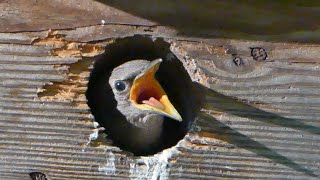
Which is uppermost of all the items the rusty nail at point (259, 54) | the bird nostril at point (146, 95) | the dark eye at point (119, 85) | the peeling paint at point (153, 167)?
the rusty nail at point (259, 54)

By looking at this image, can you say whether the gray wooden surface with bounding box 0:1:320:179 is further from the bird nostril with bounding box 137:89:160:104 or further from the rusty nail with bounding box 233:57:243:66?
the bird nostril with bounding box 137:89:160:104

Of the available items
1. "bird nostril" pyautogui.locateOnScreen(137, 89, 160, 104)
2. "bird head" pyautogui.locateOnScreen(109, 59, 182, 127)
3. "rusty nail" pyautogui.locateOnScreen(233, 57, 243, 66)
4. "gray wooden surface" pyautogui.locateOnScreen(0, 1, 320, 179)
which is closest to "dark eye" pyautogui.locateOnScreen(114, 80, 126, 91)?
"bird head" pyautogui.locateOnScreen(109, 59, 182, 127)

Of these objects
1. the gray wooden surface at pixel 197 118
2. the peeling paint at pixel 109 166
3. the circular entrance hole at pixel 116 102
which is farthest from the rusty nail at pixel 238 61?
the peeling paint at pixel 109 166

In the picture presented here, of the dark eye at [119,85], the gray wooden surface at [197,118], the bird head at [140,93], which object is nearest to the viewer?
the gray wooden surface at [197,118]

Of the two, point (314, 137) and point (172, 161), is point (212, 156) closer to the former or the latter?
point (172, 161)

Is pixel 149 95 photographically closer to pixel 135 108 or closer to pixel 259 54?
pixel 135 108

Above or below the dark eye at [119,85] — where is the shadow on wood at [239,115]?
below

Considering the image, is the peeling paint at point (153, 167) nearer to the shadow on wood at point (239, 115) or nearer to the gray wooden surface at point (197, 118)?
the gray wooden surface at point (197, 118)
